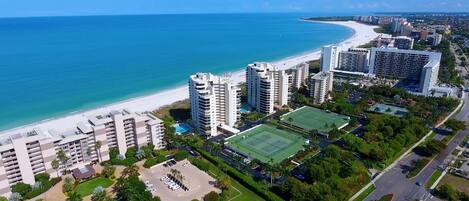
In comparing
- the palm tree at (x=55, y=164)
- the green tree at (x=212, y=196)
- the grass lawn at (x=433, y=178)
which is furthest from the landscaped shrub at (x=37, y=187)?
the grass lawn at (x=433, y=178)

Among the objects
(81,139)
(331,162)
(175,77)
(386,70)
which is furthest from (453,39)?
(81,139)

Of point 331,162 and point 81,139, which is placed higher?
point 81,139

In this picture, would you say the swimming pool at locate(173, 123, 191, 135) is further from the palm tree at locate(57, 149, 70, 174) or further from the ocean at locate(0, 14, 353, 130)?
the ocean at locate(0, 14, 353, 130)

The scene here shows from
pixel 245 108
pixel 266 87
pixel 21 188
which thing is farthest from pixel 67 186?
pixel 245 108

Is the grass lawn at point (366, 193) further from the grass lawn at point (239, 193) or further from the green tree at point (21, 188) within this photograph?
the green tree at point (21, 188)

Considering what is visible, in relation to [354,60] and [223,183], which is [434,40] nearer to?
[354,60]

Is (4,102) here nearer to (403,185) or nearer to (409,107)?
(403,185)
